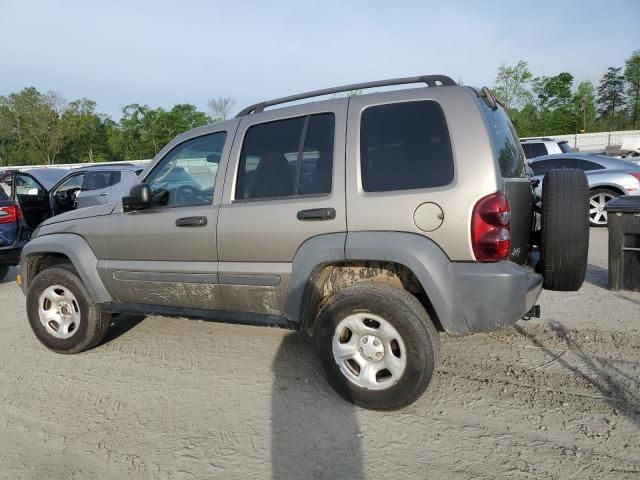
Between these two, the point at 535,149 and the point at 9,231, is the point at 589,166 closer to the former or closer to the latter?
the point at 535,149

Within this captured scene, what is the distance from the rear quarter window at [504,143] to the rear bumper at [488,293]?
2.00 feet

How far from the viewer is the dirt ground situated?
8.52ft

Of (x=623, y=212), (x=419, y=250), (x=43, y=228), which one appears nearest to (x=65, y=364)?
(x=43, y=228)

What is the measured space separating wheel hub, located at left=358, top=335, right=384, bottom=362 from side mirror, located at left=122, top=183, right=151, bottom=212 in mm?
1969

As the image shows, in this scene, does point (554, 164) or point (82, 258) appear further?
point (554, 164)

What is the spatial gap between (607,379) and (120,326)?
4.44m

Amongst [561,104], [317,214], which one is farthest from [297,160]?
[561,104]

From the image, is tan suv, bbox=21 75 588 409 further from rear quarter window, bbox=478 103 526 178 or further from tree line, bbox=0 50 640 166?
tree line, bbox=0 50 640 166

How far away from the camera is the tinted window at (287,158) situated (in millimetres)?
3244

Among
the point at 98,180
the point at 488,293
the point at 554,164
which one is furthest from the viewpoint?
the point at 98,180

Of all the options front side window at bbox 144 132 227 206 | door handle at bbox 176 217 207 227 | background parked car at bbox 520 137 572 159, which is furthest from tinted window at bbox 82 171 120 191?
background parked car at bbox 520 137 572 159

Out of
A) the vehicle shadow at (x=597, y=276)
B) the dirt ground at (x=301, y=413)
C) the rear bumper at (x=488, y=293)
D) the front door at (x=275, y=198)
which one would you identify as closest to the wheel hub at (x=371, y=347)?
the dirt ground at (x=301, y=413)

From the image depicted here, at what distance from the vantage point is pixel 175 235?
365cm

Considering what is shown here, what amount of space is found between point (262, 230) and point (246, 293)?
0.49m
